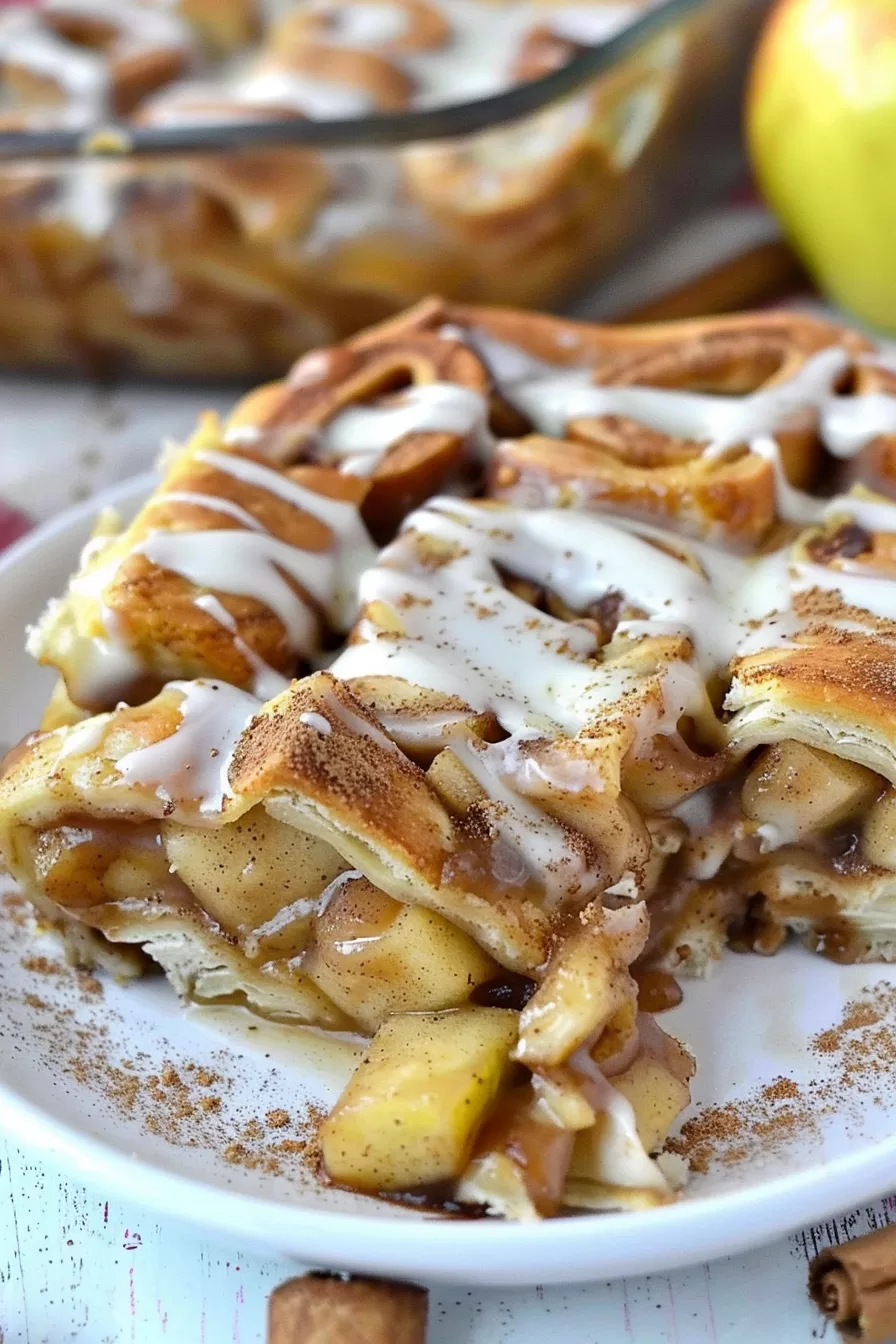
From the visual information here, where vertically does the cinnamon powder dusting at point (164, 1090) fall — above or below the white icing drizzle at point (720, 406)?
below

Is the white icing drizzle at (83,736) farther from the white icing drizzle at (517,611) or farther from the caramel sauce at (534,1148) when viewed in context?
the caramel sauce at (534,1148)

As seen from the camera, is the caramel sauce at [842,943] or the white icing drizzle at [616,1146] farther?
the caramel sauce at [842,943]

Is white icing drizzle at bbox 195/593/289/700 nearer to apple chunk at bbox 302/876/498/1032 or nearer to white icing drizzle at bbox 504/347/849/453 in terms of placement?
apple chunk at bbox 302/876/498/1032

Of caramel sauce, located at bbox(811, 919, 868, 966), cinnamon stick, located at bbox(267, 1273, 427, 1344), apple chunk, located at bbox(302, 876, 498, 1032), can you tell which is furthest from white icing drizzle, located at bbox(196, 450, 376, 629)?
cinnamon stick, located at bbox(267, 1273, 427, 1344)

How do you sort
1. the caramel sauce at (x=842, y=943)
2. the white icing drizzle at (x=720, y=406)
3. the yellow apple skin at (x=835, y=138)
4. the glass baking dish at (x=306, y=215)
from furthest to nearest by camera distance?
the yellow apple skin at (x=835, y=138) → the glass baking dish at (x=306, y=215) → the white icing drizzle at (x=720, y=406) → the caramel sauce at (x=842, y=943)

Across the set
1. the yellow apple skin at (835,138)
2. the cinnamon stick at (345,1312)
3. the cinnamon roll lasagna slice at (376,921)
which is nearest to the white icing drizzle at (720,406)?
the cinnamon roll lasagna slice at (376,921)

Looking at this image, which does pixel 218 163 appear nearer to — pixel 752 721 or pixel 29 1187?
pixel 752 721

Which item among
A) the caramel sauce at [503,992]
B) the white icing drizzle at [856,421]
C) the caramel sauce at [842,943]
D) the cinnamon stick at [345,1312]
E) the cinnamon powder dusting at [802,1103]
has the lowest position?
the caramel sauce at [842,943]

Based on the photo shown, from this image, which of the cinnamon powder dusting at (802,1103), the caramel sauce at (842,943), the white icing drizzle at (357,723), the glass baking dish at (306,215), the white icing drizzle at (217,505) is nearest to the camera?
the cinnamon powder dusting at (802,1103)
